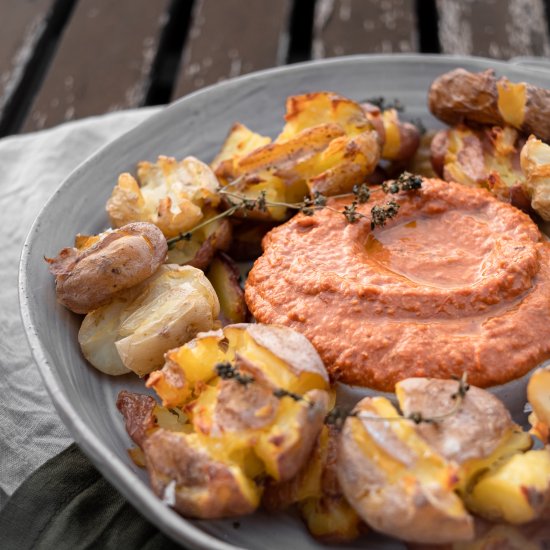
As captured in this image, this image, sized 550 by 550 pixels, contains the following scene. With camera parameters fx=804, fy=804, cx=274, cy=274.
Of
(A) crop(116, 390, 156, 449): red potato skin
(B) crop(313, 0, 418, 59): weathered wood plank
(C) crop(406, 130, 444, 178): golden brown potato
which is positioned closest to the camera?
(A) crop(116, 390, 156, 449): red potato skin

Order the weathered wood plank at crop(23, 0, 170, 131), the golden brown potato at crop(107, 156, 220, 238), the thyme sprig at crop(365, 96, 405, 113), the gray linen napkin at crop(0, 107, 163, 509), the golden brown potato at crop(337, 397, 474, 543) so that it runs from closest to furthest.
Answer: the golden brown potato at crop(337, 397, 474, 543) → the gray linen napkin at crop(0, 107, 163, 509) → the golden brown potato at crop(107, 156, 220, 238) → the thyme sprig at crop(365, 96, 405, 113) → the weathered wood plank at crop(23, 0, 170, 131)

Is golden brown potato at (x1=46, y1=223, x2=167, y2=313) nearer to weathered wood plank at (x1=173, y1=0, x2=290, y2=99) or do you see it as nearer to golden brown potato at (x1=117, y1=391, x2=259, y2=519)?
golden brown potato at (x1=117, y1=391, x2=259, y2=519)

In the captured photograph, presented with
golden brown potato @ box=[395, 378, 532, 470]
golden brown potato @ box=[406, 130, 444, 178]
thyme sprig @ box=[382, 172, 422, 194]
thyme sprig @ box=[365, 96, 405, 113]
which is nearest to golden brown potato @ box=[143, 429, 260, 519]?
golden brown potato @ box=[395, 378, 532, 470]

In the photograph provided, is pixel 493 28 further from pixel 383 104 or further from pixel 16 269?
pixel 16 269

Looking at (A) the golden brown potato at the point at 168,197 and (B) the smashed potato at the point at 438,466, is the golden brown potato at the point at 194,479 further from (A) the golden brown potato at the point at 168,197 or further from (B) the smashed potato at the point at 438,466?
(A) the golden brown potato at the point at 168,197

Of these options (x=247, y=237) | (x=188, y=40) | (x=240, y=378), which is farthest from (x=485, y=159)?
(x=188, y=40)

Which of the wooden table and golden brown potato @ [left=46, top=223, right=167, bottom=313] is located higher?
golden brown potato @ [left=46, top=223, right=167, bottom=313]

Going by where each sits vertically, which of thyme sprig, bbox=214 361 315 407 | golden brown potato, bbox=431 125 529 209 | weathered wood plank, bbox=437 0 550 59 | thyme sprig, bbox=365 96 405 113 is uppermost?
thyme sprig, bbox=214 361 315 407
